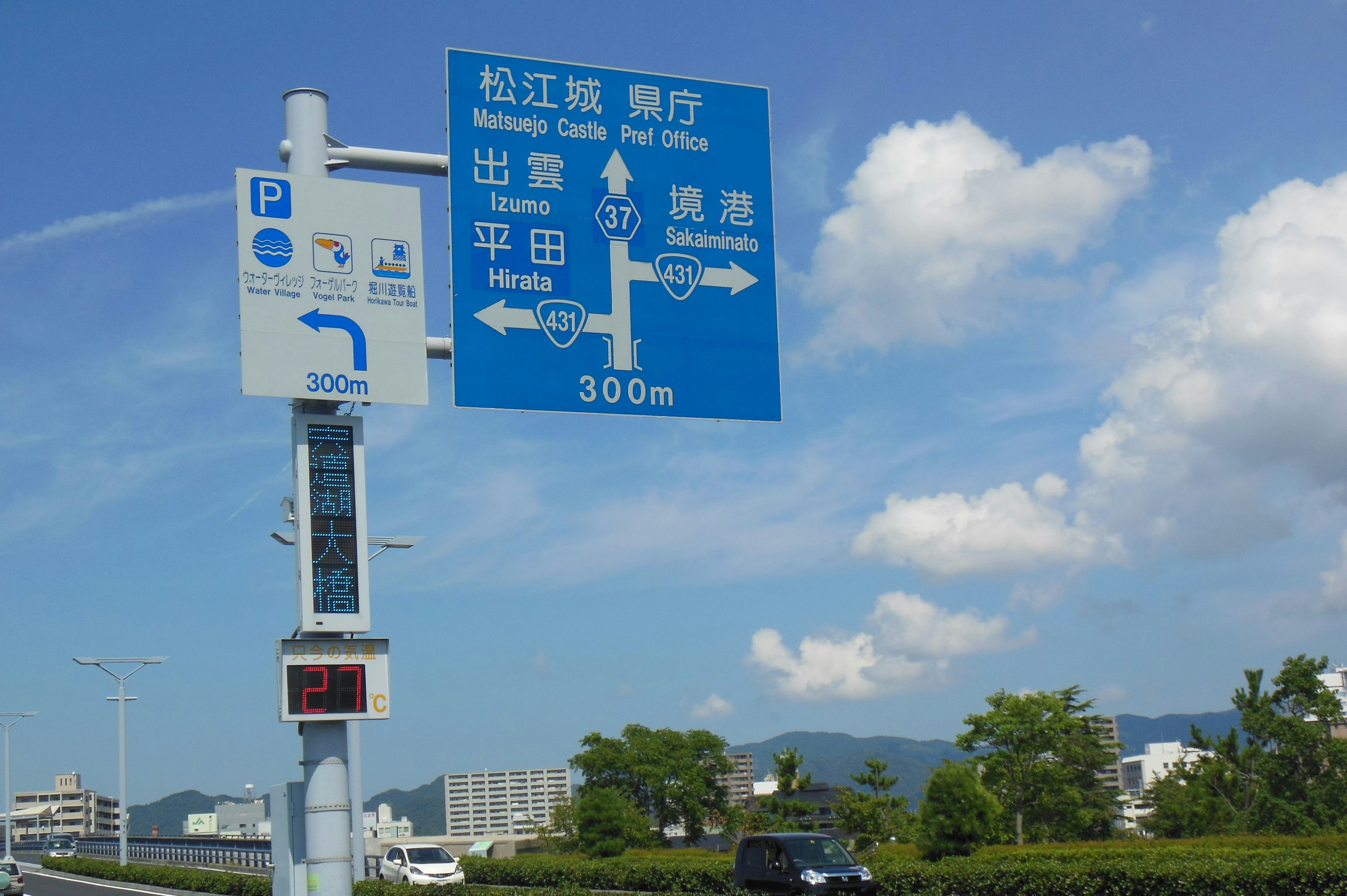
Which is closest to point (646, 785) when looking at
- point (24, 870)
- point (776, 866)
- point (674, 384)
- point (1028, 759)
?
point (1028, 759)

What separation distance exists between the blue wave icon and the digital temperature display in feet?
13.7

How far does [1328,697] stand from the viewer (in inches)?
2608

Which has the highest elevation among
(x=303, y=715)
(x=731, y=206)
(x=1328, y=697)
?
(x=731, y=206)

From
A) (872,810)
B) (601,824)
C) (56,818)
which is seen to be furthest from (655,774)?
(56,818)

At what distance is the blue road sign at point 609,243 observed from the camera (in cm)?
1312

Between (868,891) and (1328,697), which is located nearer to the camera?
(868,891)

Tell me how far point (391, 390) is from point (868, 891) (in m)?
14.0

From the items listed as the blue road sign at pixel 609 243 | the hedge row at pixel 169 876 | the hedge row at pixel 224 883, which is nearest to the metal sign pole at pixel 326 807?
the blue road sign at pixel 609 243

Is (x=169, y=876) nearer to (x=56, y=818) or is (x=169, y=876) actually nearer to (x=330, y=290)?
(x=330, y=290)

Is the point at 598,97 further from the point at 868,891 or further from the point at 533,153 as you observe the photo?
the point at 868,891

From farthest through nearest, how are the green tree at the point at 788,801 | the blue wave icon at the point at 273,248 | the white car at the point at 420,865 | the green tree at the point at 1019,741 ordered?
1. the green tree at the point at 788,801
2. the green tree at the point at 1019,741
3. the white car at the point at 420,865
4. the blue wave icon at the point at 273,248

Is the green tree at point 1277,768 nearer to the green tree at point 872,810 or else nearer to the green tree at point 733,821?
the green tree at point 872,810

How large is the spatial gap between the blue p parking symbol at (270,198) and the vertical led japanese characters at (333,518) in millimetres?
2293

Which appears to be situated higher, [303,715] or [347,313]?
[347,313]
